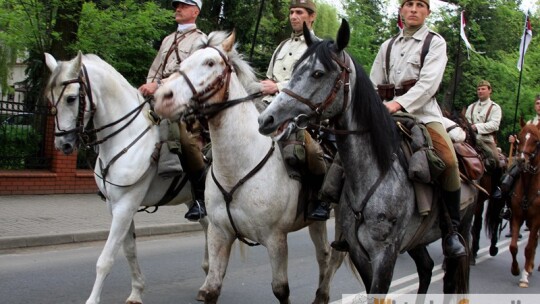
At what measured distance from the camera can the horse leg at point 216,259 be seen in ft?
16.3

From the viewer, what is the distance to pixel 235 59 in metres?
5.36

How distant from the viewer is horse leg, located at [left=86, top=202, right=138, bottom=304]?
557 centimetres

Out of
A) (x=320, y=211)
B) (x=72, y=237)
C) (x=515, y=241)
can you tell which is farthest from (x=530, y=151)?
(x=72, y=237)

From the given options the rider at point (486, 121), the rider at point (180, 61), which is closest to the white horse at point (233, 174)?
the rider at point (180, 61)

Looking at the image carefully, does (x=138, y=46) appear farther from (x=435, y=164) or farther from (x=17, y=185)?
(x=435, y=164)

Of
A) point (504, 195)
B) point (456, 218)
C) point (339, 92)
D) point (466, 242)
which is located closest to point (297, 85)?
point (339, 92)

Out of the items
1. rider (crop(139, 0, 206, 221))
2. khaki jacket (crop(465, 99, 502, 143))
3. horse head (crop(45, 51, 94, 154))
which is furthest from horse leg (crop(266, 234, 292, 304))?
khaki jacket (crop(465, 99, 502, 143))

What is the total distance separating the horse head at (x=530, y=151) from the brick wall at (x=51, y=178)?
34.8 ft

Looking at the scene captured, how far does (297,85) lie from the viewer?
4.23 meters

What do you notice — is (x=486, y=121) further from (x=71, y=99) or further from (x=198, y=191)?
(x=71, y=99)

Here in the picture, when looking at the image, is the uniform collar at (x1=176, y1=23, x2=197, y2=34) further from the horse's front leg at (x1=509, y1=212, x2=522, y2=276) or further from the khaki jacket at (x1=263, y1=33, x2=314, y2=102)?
the horse's front leg at (x1=509, y1=212, x2=522, y2=276)

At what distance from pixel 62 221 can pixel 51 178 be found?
383 cm

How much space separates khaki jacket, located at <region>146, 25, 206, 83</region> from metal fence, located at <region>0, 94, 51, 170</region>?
8373mm

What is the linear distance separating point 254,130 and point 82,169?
12.0 m
